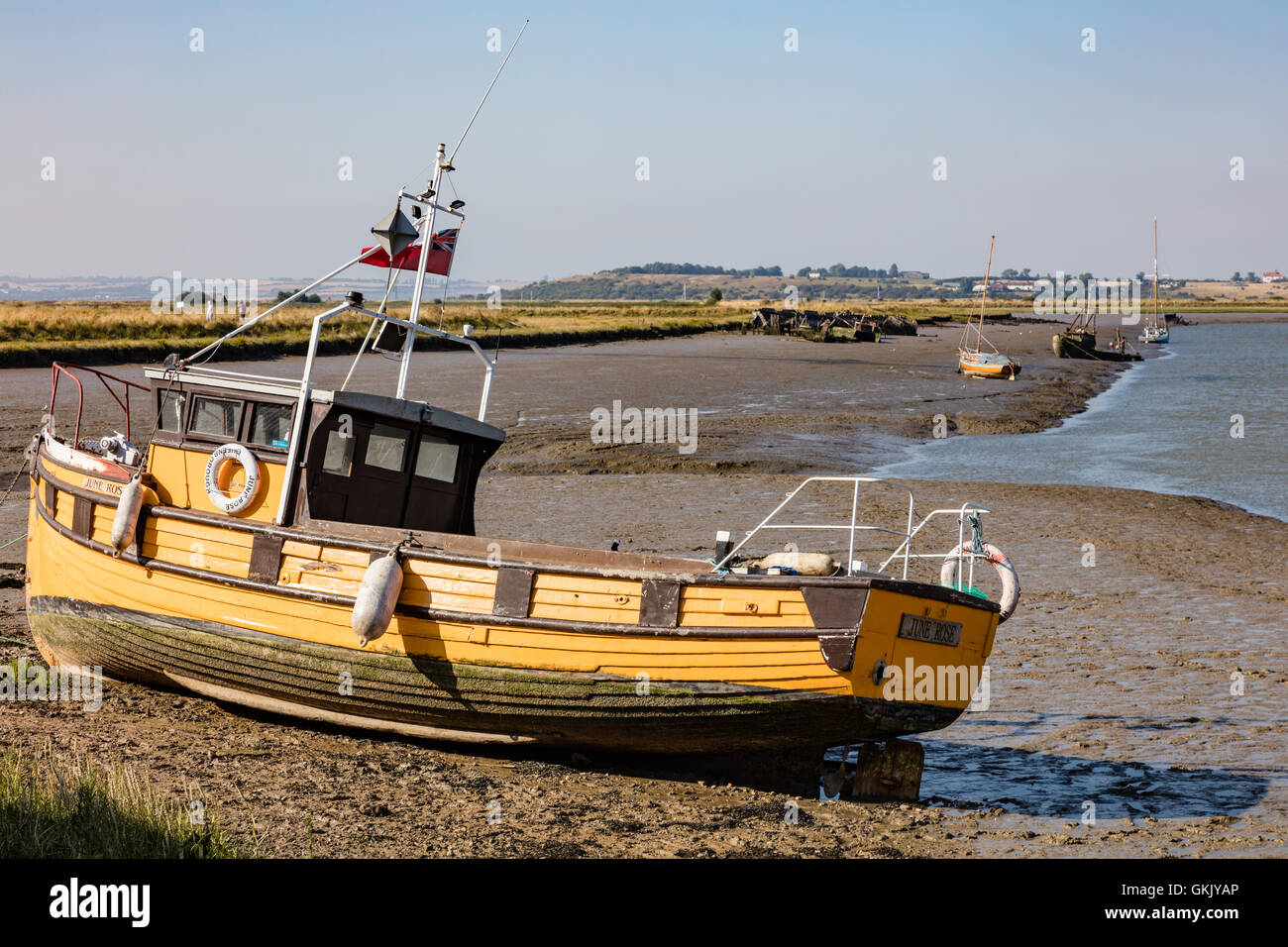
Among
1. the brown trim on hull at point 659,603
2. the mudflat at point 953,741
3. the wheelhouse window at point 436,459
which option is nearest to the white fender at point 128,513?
the mudflat at point 953,741

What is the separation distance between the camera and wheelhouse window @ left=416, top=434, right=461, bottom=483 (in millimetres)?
10891

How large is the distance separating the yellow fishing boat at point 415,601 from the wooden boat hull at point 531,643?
18 mm

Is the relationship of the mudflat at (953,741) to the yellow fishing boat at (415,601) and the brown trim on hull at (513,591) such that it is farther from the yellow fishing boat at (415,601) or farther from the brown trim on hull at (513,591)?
the brown trim on hull at (513,591)

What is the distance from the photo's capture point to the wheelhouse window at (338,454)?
10.3 metres

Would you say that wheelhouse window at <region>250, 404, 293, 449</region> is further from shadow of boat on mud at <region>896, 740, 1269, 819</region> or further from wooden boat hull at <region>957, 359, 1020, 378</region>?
wooden boat hull at <region>957, 359, 1020, 378</region>

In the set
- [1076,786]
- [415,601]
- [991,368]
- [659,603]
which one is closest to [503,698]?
[415,601]

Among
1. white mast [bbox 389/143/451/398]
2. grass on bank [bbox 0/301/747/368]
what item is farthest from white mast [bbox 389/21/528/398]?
grass on bank [bbox 0/301/747/368]

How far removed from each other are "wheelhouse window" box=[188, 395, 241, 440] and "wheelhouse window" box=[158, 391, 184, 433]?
16 centimetres
